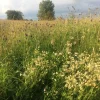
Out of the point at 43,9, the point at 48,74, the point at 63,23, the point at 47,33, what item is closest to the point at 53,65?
the point at 48,74

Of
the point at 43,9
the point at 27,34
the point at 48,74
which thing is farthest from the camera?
the point at 43,9

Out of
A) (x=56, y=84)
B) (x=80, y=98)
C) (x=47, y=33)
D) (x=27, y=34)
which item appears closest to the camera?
(x=80, y=98)

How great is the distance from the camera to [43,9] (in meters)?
35.8

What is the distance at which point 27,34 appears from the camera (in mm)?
5109

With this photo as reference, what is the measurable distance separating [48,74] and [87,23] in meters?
2.53

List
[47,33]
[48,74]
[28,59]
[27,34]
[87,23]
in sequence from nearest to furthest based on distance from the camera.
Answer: [48,74] → [28,59] → [27,34] → [47,33] → [87,23]

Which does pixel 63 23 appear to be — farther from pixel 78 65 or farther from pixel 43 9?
pixel 43 9

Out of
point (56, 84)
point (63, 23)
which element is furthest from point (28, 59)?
point (63, 23)

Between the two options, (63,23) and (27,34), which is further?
(63,23)

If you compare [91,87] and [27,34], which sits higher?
[27,34]

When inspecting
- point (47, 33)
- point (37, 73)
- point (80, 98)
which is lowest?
point (80, 98)

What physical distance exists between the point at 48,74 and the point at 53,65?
0.15m

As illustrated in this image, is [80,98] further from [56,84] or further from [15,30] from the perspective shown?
[15,30]

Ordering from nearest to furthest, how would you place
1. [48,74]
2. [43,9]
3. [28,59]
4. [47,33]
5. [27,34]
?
[48,74] → [28,59] → [27,34] → [47,33] → [43,9]
